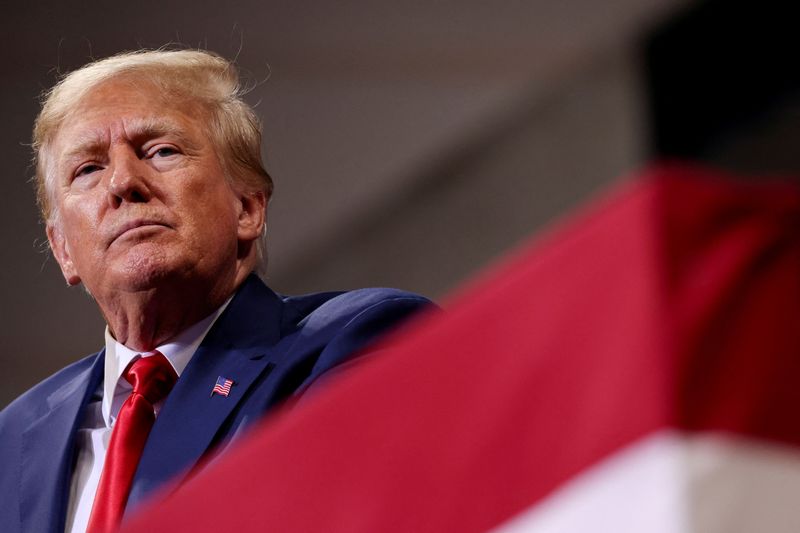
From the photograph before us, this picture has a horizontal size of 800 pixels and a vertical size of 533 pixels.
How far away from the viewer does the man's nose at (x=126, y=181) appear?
1.57m

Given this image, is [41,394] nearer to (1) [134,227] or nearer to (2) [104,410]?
(2) [104,410]

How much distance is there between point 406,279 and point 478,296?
13.1 ft

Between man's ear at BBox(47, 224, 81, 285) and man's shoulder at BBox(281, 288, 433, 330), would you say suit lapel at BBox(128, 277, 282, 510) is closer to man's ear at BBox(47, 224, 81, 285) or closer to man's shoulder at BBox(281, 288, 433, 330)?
man's shoulder at BBox(281, 288, 433, 330)

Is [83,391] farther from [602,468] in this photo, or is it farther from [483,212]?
[483,212]

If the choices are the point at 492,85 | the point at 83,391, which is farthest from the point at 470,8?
the point at 83,391

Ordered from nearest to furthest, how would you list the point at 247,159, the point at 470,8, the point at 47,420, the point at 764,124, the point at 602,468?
1. the point at 602,468
2. the point at 47,420
3. the point at 247,159
4. the point at 764,124
5. the point at 470,8

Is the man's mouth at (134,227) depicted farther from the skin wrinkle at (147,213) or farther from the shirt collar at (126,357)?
the shirt collar at (126,357)

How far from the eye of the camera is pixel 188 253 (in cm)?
156

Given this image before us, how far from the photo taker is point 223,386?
1.40m

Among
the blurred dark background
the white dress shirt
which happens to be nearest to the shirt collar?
the white dress shirt

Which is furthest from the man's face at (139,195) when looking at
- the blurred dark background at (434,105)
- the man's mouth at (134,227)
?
the blurred dark background at (434,105)

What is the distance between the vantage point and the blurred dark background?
3939mm

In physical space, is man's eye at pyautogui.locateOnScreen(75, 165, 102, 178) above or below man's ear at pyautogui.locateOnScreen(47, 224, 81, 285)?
above

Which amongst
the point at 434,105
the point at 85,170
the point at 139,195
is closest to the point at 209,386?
the point at 139,195
